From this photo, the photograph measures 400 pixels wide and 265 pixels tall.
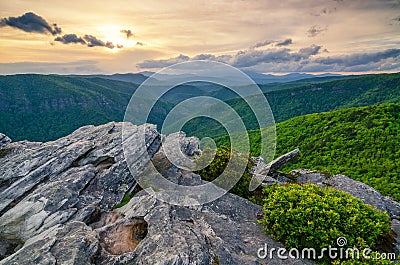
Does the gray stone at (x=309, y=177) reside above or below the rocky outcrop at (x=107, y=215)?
below

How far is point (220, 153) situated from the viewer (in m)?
23.0

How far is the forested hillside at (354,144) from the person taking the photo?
2096 inches

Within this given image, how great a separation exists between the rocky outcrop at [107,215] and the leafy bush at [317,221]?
3.47 ft

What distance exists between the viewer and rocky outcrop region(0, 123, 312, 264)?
11.9 metres

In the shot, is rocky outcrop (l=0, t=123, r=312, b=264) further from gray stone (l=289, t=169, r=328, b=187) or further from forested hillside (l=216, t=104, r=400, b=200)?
forested hillside (l=216, t=104, r=400, b=200)

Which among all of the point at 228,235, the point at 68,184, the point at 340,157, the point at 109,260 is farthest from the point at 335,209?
the point at 340,157

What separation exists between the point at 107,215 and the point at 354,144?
219ft

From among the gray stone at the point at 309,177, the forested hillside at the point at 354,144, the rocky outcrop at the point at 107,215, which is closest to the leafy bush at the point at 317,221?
the rocky outcrop at the point at 107,215

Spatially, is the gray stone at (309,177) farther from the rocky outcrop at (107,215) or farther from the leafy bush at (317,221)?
the rocky outcrop at (107,215)

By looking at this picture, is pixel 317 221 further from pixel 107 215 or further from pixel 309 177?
pixel 309 177

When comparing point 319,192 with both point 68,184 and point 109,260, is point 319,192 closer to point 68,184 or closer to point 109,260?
point 109,260

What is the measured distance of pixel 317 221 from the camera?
15234 mm

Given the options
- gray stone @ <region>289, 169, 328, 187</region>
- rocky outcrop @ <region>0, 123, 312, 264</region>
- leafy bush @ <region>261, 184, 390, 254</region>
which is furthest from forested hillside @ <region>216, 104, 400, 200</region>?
rocky outcrop @ <region>0, 123, 312, 264</region>

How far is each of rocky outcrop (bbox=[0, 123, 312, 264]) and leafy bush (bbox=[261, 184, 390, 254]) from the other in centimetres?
106
